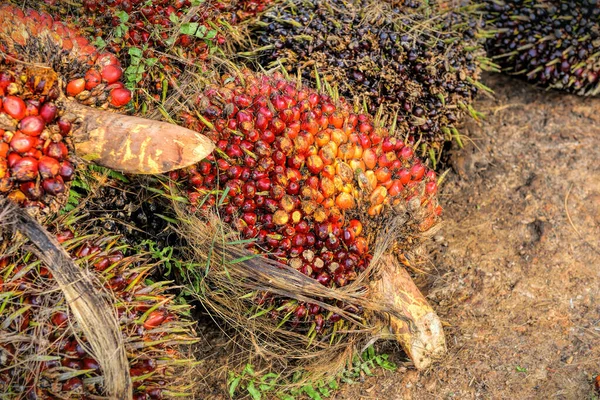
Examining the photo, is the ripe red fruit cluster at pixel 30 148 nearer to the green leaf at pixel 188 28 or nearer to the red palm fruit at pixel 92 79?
the red palm fruit at pixel 92 79

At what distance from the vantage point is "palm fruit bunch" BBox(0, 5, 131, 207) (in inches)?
84.7

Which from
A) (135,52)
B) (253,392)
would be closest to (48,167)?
(135,52)

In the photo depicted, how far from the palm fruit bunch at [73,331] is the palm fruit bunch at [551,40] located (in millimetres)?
2793

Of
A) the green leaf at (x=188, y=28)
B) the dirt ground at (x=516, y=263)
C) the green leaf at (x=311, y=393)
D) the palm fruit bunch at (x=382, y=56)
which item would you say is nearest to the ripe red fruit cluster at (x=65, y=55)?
the green leaf at (x=188, y=28)

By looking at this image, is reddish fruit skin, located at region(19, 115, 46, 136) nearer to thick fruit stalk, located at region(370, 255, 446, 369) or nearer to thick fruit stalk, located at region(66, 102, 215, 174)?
thick fruit stalk, located at region(66, 102, 215, 174)

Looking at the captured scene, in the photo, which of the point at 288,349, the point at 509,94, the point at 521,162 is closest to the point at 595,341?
the point at 521,162

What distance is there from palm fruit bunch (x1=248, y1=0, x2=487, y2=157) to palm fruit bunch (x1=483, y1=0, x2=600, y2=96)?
1.95ft

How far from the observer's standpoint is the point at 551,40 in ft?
12.3

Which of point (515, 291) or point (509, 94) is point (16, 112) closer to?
point (515, 291)

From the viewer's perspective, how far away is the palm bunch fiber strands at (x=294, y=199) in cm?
255

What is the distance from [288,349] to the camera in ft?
9.04

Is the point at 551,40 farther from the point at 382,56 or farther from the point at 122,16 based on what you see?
the point at 122,16

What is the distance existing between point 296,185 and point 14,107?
113 centimetres

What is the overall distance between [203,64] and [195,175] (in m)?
0.73
